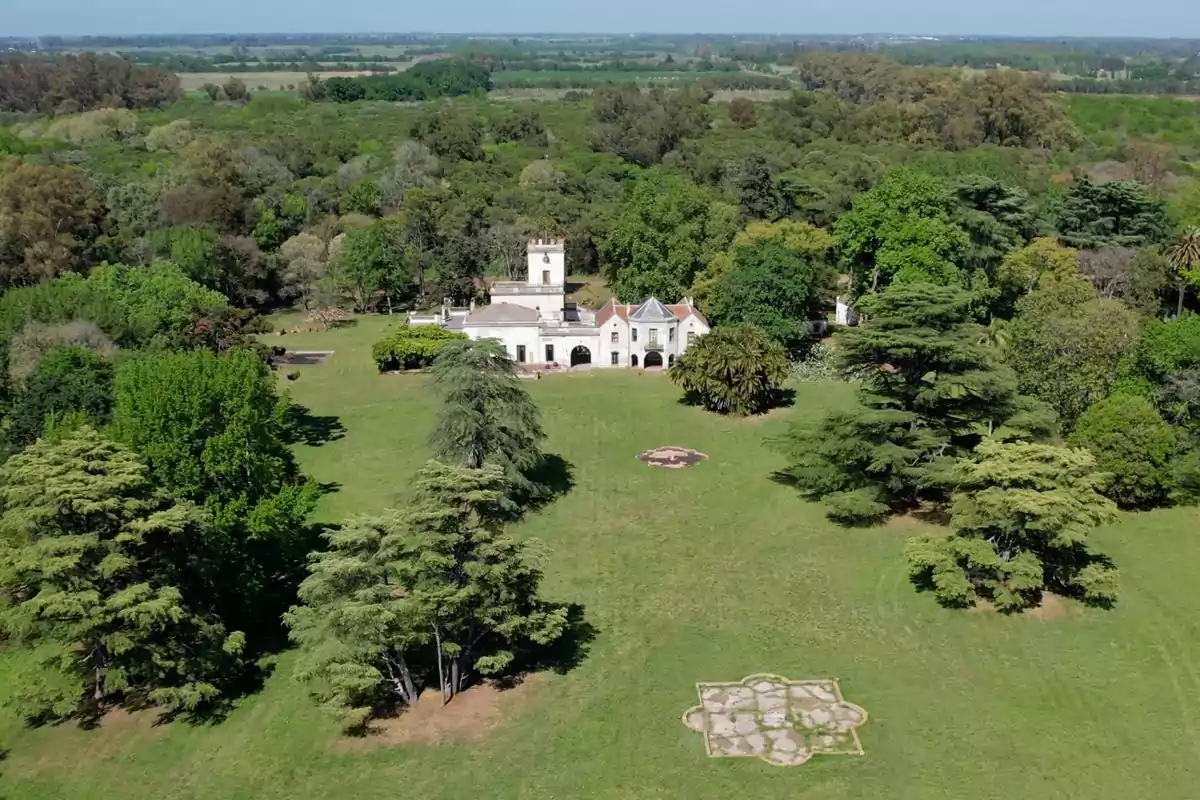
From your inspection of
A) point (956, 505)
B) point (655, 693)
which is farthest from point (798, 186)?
point (655, 693)

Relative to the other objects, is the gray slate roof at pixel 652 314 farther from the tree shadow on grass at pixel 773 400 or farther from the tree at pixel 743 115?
the tree at pixel 743 115

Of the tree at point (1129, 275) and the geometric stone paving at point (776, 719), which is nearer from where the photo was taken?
the geometric stone paving at point (776, 719)

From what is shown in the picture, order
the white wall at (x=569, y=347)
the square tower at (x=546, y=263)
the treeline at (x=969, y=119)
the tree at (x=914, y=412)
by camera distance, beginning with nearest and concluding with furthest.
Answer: the tree at (x=914, y=412)
the white wall at (x=569, y=347)
the square tower at (x=546, y=263)
the treeline at (x=969, y=119)

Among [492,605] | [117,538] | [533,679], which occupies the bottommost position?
[533,679]

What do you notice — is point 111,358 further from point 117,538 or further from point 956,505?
point 956,505

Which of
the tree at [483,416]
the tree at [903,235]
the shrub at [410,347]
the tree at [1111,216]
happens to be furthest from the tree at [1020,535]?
the tree at [1111,216]

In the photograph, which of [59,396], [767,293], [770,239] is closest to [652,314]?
[767,293]

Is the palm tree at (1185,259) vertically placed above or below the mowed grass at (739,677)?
above
